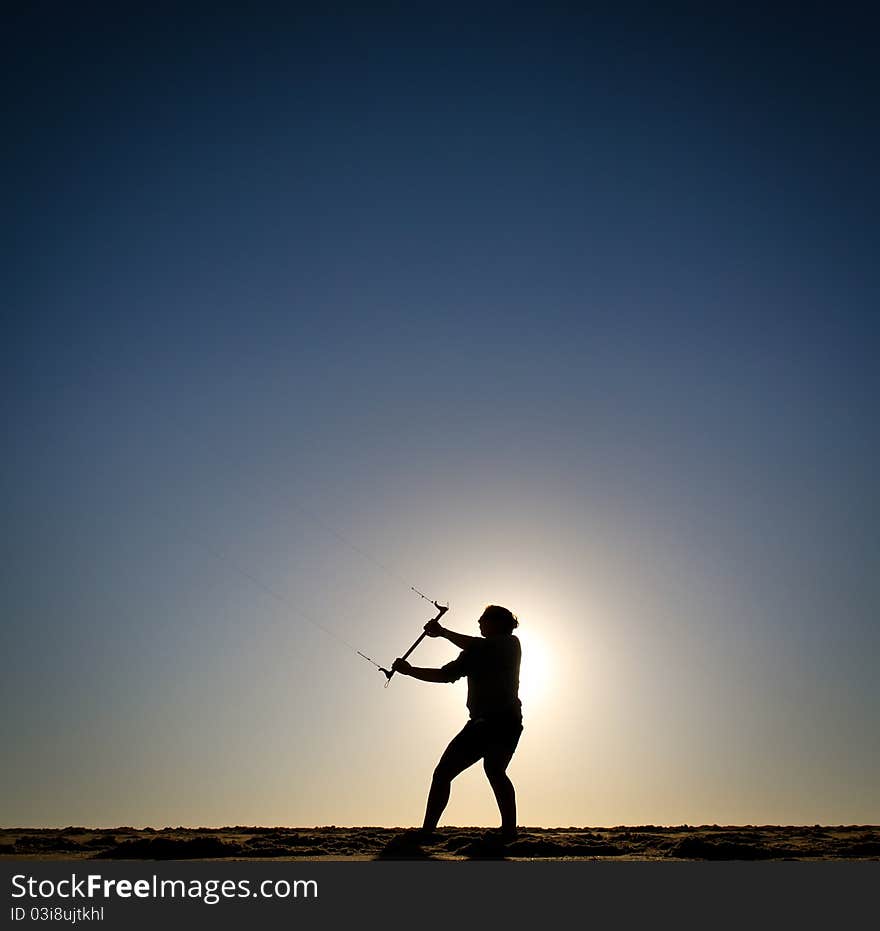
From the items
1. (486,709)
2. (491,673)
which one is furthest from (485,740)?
(491,673)

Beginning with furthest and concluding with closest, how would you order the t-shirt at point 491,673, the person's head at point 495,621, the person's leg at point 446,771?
1. the person's head at point 495,621
2. the t-shirt at point 491,673
3. the person's leg at point 446,771

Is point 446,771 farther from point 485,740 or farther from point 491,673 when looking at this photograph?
point 491,673

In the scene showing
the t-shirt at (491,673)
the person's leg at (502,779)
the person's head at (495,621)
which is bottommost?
the person's leg at (502,779)

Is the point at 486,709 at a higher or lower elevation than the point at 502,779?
higher

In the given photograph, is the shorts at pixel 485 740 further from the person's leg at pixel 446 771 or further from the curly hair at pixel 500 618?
the curly hair at pixel 500 618

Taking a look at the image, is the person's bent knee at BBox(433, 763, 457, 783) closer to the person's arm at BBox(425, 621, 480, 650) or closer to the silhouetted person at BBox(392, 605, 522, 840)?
the silhouetted person at BBox(392, 605, 522, 840)

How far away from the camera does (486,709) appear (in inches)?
375

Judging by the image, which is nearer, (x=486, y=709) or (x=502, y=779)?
(x=502, y=779)

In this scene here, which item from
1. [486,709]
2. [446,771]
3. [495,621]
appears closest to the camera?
[446,771]

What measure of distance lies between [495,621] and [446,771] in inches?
68.3

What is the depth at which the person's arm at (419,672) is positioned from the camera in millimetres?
10023

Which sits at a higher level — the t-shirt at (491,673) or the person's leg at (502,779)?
the t-shirt at (491,673)

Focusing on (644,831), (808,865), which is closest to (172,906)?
(808,865)

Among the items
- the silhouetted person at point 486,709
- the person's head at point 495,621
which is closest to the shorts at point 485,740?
the silhouetted person at point 486,709
